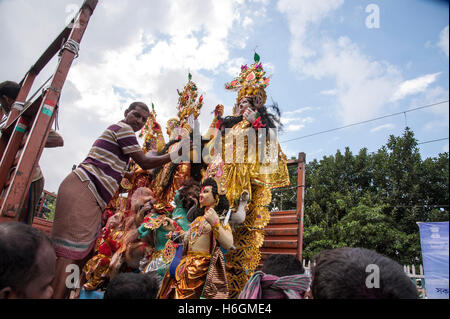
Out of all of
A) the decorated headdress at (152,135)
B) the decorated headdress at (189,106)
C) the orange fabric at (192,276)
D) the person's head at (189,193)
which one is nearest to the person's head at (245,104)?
the decorated headdress at (189,106)

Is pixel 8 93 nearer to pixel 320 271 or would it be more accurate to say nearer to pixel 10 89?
pixel 10 89

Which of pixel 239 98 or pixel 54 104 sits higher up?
pixel 239 98

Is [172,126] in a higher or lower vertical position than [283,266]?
higher

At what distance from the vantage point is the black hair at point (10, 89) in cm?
275

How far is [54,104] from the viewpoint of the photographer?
196 cm

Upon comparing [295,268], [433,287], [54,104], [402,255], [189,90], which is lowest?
[402,255]

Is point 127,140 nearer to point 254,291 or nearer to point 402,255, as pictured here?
point 254,291

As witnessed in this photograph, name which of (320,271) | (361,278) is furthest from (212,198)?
(361,278)

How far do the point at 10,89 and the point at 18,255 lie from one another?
2.48m

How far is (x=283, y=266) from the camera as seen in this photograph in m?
1.49

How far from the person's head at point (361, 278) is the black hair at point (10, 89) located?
3.18m

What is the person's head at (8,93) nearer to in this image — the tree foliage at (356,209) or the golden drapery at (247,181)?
the golden drapery at (247,181)
